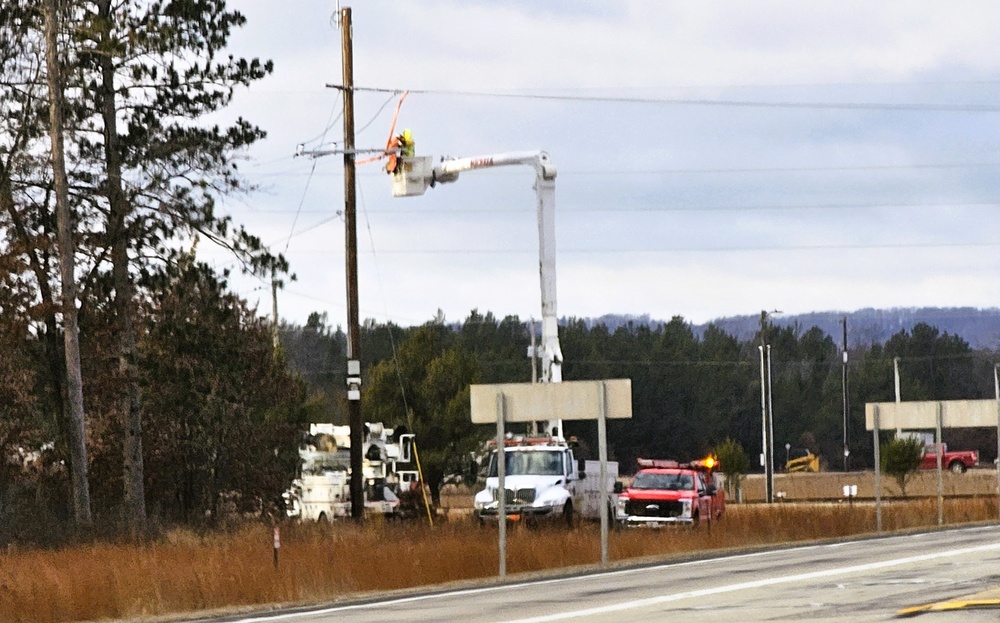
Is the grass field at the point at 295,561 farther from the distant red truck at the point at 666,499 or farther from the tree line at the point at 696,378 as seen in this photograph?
the tree line at the point at 696,378

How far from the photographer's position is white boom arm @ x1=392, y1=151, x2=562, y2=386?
42656 mm

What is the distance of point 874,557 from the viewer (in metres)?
28.0

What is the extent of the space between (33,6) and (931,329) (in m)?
134

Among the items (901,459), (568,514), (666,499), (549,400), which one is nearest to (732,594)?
(549,400)

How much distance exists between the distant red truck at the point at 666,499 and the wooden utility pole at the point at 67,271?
12.4 metres

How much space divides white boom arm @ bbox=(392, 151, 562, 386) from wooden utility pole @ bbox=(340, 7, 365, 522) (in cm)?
443

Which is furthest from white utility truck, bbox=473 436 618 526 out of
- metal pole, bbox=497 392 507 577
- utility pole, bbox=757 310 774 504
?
utility pole, bbox=757 310 774 504

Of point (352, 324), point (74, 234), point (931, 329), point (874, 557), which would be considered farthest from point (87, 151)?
point (931, 329)

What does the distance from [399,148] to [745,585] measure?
21.4 m

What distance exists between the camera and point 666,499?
4094 centimetres

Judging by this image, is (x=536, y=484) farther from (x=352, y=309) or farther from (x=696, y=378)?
(x=696, y=378)

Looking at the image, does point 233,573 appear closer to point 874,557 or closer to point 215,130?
point 874,557

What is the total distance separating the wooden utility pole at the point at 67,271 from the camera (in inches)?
1312

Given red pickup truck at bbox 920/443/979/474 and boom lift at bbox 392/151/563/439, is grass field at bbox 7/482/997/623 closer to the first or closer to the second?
boom lift at bbox 392/151/563/439
